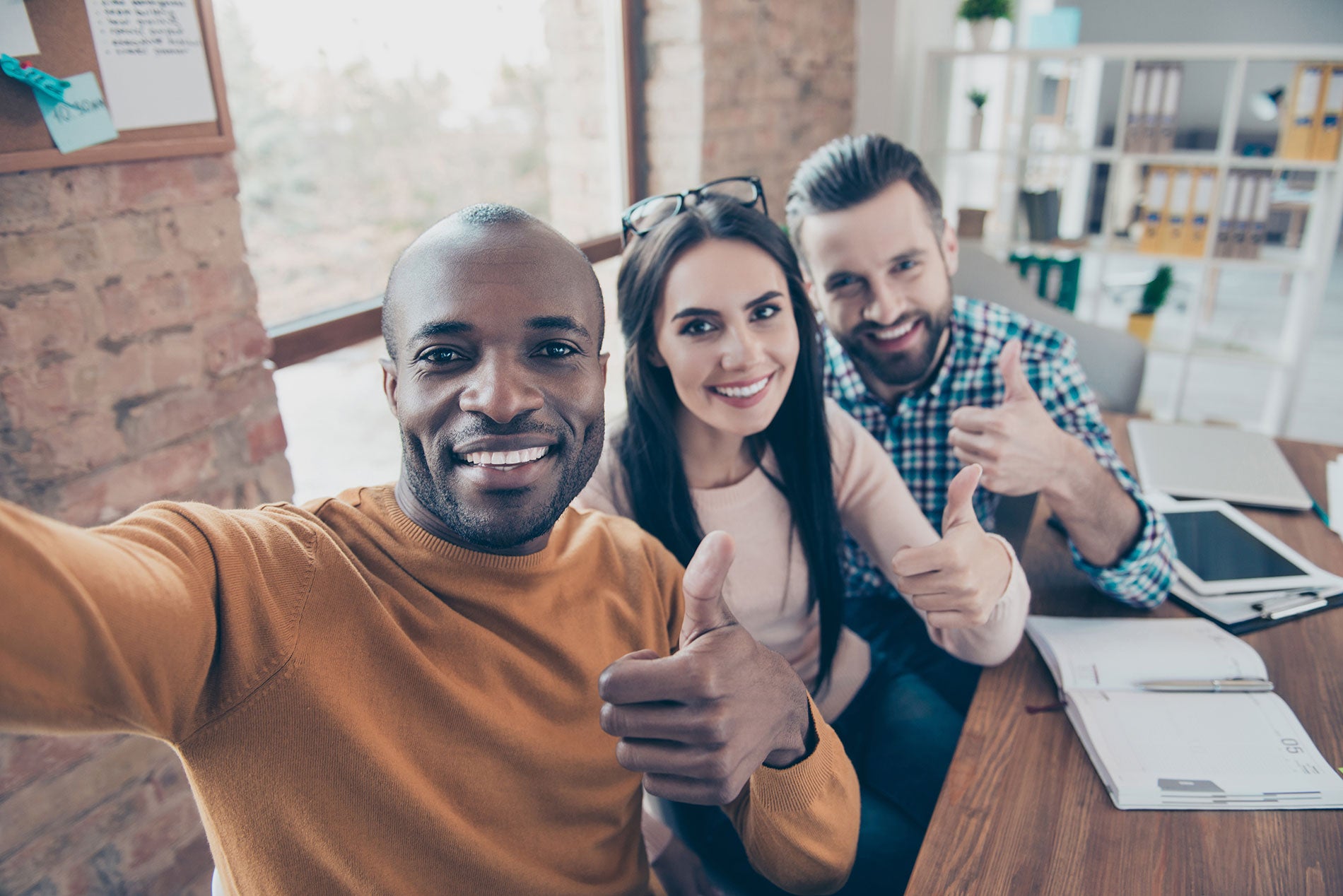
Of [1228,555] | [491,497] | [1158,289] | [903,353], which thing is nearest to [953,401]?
[903,353]

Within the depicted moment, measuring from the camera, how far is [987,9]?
136 inches

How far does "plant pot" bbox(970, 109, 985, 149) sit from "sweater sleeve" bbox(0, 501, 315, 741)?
11.8 feet

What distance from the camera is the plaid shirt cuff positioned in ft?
4.33

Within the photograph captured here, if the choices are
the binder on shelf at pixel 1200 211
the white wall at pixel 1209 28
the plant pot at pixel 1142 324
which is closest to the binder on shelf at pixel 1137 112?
the binder on shelf at pixel 1200 211

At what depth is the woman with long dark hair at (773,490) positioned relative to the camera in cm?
120

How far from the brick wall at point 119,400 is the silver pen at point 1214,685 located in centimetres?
144

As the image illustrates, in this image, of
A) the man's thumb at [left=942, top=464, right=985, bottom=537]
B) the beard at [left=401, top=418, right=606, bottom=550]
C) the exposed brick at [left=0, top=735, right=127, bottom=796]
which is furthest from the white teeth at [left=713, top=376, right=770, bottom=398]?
the exposed brick at [left=0, top=735, right=127, bottom=796]

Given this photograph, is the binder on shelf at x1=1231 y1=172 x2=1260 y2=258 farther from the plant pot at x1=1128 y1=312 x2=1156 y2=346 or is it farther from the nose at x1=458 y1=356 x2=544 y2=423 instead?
the nose at x1=458 y1=356 x2=544 y2=423

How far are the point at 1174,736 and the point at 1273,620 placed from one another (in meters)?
0.39

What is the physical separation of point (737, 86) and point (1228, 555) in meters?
2.12

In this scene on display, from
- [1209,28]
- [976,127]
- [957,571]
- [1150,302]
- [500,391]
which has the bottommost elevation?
[1150,302]

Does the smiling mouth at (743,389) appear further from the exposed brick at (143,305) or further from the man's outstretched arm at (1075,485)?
the exposed brick at (143,305)

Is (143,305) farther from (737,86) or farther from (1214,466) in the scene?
(737,86)

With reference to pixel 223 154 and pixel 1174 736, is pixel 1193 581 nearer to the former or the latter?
pixel 1174 736
